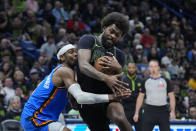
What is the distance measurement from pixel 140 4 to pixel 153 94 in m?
8.87

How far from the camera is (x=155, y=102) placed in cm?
880

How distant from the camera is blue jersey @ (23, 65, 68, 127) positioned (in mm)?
5246

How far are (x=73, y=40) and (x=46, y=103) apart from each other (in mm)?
7479

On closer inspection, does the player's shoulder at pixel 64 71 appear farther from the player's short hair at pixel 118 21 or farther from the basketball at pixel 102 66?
the player's short hair at pixel 118 21

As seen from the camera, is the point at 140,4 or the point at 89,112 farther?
the point at 140,4

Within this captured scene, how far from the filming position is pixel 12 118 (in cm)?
952

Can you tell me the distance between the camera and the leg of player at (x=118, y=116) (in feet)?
16.0

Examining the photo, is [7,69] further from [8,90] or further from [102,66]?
[102,66]

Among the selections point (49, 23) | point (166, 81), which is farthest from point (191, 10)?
point (166, 81)

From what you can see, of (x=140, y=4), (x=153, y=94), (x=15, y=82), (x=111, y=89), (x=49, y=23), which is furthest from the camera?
(x=140, y=4)

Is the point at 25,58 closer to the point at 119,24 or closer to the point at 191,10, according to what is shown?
the point at 119,24

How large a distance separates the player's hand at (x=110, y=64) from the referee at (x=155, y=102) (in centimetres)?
391

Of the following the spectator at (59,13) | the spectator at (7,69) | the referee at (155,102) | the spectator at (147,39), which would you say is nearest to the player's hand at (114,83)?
the referee at (155,102)

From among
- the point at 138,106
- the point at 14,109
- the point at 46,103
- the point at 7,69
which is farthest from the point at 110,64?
the point at 7,69
